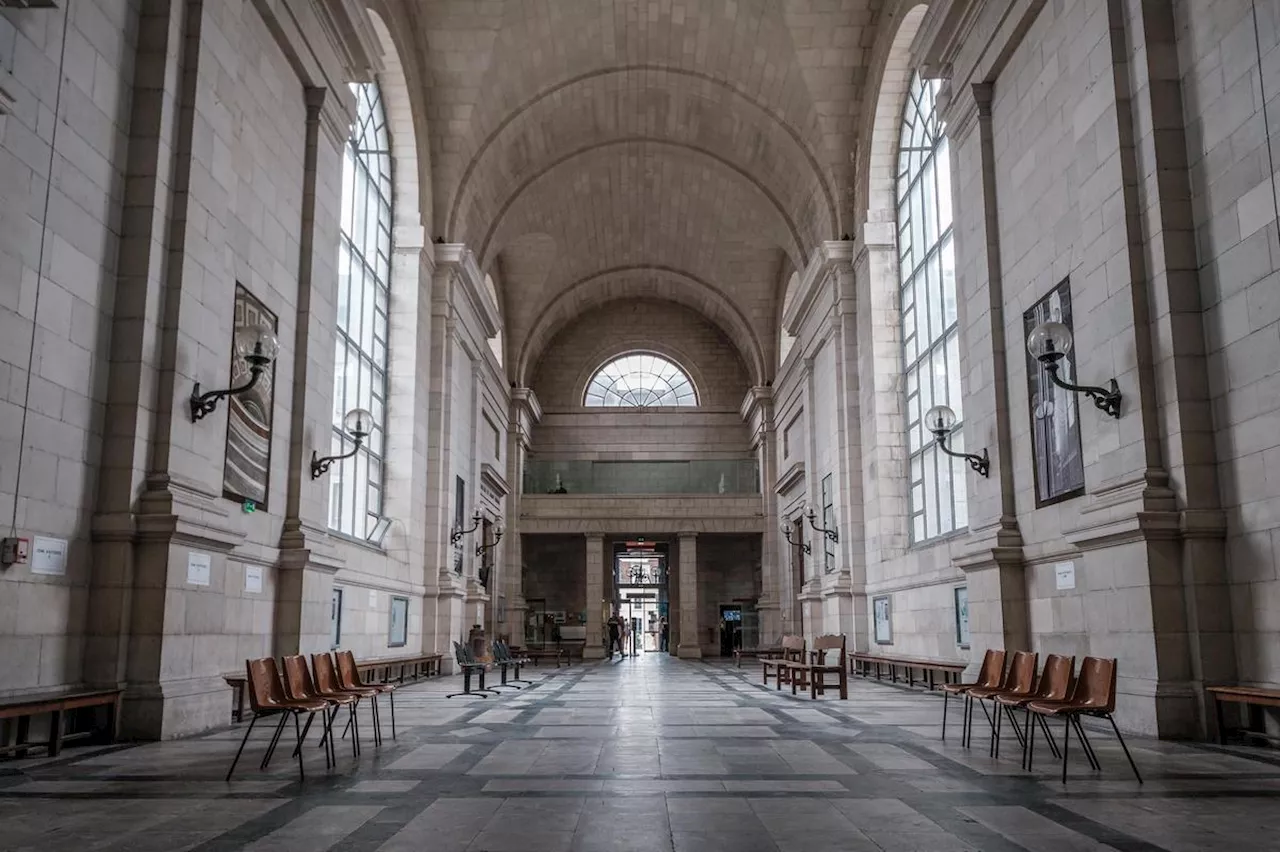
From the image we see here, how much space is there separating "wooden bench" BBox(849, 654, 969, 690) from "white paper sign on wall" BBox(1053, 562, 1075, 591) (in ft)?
11.4

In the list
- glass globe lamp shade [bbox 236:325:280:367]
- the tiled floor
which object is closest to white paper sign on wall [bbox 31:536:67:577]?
the tiled floor

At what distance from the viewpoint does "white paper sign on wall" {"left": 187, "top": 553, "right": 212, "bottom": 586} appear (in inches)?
343

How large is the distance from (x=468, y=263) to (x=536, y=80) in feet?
13.3

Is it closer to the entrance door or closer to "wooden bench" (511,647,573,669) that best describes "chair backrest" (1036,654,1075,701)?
"wooden bench" (511,647,573,669)

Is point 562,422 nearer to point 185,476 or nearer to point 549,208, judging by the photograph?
point 549,208

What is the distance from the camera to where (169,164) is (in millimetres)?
8898

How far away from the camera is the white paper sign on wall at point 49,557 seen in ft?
24.1

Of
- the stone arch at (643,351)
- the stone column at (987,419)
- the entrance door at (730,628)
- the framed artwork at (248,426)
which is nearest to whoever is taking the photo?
the framed artwork at (248,426)

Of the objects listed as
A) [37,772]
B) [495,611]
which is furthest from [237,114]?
[495,611]

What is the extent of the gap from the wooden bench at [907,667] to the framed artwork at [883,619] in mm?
356

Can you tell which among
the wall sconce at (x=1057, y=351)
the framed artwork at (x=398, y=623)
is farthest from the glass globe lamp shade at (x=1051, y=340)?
the framed artwork at (x=398, y=623)

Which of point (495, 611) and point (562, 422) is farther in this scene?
point (562, 422)

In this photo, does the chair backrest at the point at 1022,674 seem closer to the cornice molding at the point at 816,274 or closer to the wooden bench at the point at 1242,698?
the wooden bench at the point at 1242,698

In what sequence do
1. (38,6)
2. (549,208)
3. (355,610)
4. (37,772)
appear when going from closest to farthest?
(37,772)
(38,6)
(355,610)
(549,208)
